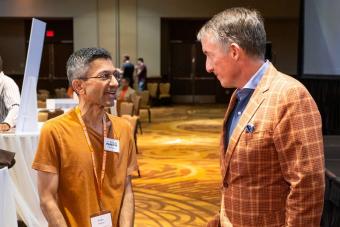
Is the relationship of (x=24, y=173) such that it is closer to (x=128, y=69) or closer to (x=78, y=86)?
(x=78, y=86)

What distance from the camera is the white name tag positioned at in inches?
80.9

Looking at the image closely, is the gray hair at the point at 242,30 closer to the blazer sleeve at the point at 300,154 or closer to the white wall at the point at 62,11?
the blazer sleeve at the point at 300,154

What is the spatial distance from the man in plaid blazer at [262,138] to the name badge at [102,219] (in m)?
0.64

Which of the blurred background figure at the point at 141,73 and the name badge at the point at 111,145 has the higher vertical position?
the name badge at the point at 111,145

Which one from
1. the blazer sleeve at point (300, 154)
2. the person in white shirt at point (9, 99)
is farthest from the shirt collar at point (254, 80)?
the person in white shirt at point (9, 99)

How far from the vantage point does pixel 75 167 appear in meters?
2.05

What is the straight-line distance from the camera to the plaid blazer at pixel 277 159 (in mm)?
1379

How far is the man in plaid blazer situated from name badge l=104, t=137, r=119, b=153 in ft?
2.13

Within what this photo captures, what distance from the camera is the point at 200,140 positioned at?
9.88 metres

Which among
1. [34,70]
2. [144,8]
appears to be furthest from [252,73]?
[144,8]

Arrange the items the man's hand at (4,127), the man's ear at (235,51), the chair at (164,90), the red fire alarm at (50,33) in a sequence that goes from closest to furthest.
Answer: the man's ear at (235,51) → the man's hand at (4,127) → the chair at (164,90) → the red fire alarm at (50,33)

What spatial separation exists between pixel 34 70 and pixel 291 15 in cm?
1387

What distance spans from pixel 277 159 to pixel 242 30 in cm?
38

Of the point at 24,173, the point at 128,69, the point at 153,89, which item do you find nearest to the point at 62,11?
the point at 128,69
